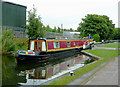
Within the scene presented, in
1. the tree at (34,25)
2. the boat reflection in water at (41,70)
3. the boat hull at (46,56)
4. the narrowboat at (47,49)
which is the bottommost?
the boat reflection in water at (41,70)

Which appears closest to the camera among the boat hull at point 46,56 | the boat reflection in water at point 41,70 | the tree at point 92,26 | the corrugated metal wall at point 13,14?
the boat reflection in water at point 41,70

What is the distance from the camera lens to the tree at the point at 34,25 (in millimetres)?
31116

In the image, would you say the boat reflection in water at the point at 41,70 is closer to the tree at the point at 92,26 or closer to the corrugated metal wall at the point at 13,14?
the corrugated metal wall at the point at 13,14

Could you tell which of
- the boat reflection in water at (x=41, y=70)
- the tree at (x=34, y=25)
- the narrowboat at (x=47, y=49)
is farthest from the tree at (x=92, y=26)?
the boat reflection in water at (x=41, y=70)

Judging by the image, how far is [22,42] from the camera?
92.9 ft

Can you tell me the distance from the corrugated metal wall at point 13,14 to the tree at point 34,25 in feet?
A: 14.6

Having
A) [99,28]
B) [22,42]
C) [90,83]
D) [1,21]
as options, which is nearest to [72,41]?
[22,42]

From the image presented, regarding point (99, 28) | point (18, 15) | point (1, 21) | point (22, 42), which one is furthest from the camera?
point (99, 28)

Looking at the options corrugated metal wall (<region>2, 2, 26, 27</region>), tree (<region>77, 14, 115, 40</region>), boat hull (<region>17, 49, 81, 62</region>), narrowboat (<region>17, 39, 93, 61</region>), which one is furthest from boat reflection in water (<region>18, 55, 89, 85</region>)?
tree (<region>77, 14, 115, 40</region>)

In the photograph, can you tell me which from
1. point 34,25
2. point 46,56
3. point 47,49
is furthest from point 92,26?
point 46,56

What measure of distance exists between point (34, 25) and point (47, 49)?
11.3m

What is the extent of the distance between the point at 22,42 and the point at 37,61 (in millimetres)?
9993

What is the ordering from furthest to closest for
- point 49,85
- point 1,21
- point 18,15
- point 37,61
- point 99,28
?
point 99,28
point 18,15
point 1,21
point 37,61
point 49,85

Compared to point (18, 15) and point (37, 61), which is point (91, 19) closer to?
point (18, 15)
